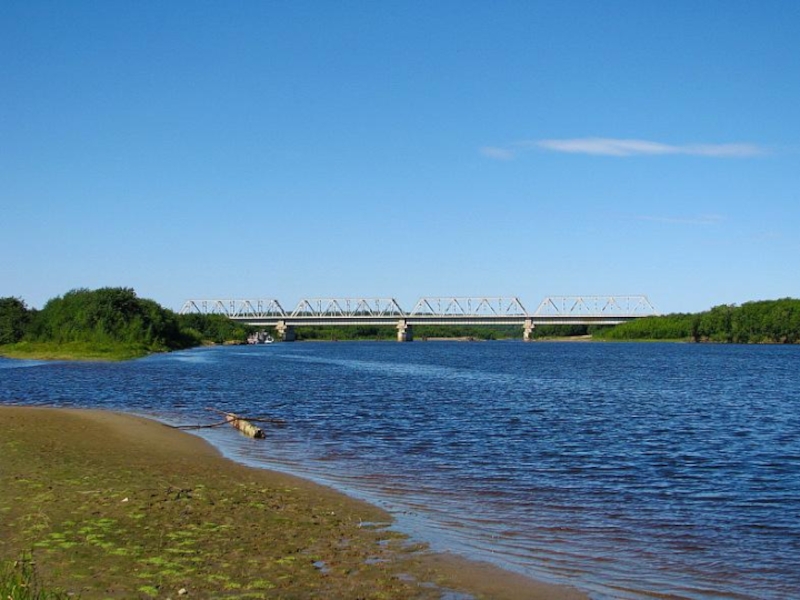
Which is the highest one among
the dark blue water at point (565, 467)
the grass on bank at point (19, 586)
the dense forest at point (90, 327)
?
the dense forest at point (90, 327)

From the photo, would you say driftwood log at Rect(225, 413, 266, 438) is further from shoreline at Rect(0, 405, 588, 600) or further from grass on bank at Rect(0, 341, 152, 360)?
grass on bank at Rect(0, 341, 152, 360)

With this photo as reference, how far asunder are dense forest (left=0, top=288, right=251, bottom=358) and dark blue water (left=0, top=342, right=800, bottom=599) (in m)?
68.2

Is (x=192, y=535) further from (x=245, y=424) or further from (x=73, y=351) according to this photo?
(x=73, y=351)

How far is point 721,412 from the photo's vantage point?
4644 centimetres

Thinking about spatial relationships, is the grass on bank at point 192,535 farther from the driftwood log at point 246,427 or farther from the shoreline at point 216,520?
the driftwood log at point 246,427

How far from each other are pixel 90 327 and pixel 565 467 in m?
124

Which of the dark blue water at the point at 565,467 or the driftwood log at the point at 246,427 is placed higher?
the driftwood log at the point at 246,427

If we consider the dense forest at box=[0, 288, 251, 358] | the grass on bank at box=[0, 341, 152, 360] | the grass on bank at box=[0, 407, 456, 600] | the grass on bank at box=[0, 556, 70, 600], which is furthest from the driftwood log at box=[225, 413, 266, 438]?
the dense forest at box=[0, 288, 251, 358]

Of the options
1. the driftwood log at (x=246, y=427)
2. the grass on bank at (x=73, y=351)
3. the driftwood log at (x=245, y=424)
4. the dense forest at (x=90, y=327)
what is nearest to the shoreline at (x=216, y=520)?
the driftwood log at (x=246, y=427)

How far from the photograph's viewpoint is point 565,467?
2612cm

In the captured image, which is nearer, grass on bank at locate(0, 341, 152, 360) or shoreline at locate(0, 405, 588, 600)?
shoreline at locate(0, 405, 588, 600)

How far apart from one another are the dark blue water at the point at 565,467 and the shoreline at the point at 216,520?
0.98 metres

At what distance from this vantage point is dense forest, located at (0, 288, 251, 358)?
125938 millimetres

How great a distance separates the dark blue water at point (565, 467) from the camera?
15.3 meters
